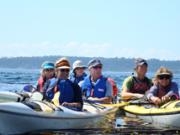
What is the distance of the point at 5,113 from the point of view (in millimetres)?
9469

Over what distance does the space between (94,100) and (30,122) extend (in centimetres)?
388

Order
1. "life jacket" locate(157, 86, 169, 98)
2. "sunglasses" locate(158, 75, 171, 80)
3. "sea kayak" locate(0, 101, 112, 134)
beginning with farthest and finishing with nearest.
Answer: "life jacket" locate(157, 86, 169, 98), "sunglasses" locate(158, 75, 171, 80), "sea kayak" locate(0, 101, 112, 134)

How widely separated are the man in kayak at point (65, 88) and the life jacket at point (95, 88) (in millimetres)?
2499

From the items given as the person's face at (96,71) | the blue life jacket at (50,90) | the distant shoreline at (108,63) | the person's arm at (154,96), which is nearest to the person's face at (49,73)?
the person's face at (96,71)

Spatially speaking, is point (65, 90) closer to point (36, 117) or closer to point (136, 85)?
point (36, 117)

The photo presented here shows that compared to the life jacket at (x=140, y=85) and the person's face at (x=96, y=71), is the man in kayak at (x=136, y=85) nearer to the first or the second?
the life jacket at (x=140, y=85)

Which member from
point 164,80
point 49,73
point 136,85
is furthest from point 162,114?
point 49,73

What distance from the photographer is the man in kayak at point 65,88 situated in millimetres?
10703

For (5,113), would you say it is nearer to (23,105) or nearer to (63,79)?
(23,105)

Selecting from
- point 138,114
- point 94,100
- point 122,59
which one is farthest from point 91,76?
point 122,59

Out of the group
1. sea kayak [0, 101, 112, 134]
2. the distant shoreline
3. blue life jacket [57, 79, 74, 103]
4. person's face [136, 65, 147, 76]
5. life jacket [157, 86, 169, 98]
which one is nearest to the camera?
sea kayak [0, 101, 112, 134]

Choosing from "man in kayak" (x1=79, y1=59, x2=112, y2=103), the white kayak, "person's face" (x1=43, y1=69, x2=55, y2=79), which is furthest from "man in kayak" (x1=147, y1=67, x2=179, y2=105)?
"person's face" (x1=43, y1=69, x2=55, y2=79)

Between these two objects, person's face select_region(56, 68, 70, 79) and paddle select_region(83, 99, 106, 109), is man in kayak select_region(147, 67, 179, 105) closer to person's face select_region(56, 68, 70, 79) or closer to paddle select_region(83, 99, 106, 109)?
paddle select_region(83, 99, 106, 109)

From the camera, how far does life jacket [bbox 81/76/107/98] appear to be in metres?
13.5
